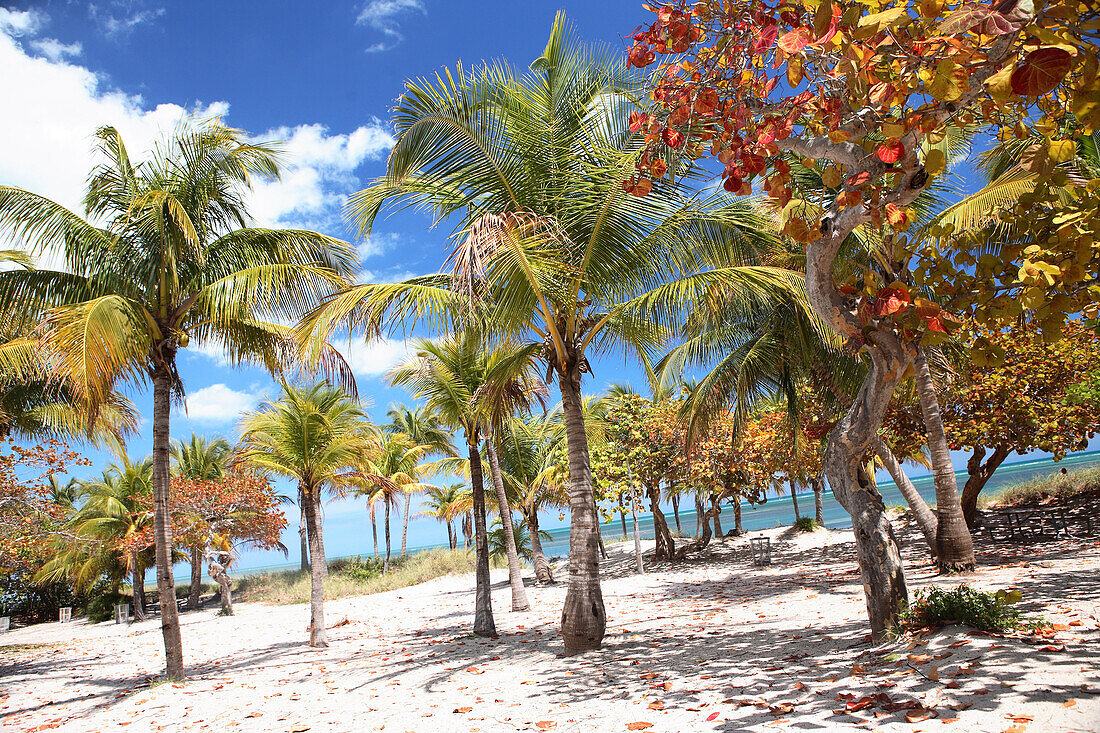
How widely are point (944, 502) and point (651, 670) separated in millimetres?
6606

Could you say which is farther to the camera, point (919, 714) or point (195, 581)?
point (195, 581)

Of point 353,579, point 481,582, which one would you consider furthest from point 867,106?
point 353,579

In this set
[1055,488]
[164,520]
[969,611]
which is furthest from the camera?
[1055,488]

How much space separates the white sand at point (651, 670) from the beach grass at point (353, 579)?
27.2 ft

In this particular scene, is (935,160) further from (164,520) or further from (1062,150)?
(164,520)

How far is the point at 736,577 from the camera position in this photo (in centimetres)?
1545

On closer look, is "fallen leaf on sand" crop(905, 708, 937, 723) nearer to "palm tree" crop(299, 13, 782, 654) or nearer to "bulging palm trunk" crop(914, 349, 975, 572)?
"palm tree" crop(299, 13, 782, 654)

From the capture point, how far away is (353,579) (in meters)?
27.8

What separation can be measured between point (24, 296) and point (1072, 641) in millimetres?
12930

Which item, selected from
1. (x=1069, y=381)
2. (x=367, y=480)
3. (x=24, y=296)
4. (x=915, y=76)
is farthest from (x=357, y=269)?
(x=1069, y=381)

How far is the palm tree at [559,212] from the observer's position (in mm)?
7777

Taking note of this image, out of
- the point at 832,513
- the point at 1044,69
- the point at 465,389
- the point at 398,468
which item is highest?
the point at 465,389

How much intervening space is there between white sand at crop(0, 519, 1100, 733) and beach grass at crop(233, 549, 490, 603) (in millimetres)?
8281

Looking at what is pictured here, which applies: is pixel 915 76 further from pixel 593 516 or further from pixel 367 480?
pixel 367 480
